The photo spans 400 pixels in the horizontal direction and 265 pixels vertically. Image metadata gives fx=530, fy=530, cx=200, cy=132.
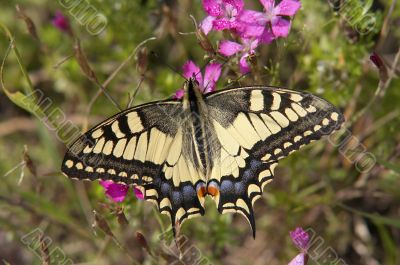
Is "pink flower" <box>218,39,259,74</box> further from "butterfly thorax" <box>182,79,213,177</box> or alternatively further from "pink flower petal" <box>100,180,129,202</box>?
"pink flower petal" <box>100,180,129,202</box>

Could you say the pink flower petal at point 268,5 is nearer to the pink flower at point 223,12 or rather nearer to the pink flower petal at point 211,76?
the pink flower at point 223,12

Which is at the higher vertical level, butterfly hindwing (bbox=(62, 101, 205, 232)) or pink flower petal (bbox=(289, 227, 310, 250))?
butterfly hindwing (bbox=(62, 101, 205, 232))

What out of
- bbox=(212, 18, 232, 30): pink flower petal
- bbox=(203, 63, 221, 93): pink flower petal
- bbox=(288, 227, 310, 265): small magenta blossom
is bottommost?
bbox=(288, 227, 310, 265): small magenta blossom

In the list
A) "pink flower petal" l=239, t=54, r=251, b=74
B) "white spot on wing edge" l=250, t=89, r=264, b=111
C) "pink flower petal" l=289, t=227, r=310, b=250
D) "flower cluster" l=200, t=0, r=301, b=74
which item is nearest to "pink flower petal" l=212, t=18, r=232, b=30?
"flower cluster" l=200, t=0, r=301, b=74

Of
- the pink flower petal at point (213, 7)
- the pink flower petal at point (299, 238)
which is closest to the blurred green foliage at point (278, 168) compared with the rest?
the pink flower petal at point (213, 7)

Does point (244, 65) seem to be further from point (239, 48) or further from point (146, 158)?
point (146, 158)

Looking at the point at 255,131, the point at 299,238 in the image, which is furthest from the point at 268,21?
the point at 299,238

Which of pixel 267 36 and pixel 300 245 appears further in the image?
pixel 267 36
